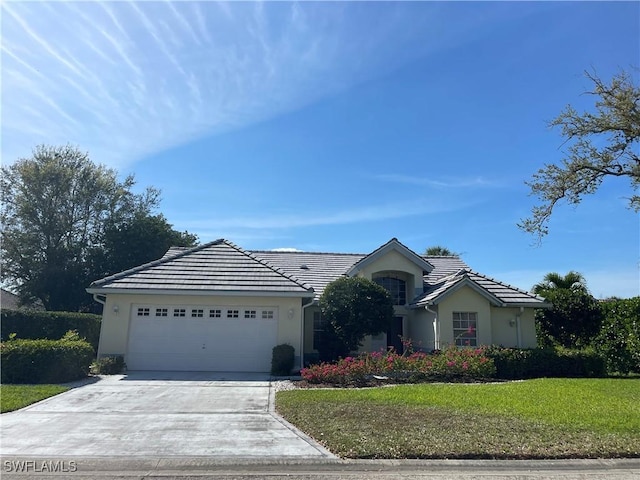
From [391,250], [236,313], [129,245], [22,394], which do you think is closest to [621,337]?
[391,250]

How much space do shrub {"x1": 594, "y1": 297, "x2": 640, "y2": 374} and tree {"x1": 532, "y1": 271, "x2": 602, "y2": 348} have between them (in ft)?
1.61

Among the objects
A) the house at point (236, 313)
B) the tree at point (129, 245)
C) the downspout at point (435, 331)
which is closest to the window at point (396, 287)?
the house at point (236, 313)

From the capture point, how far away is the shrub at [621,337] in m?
16.5

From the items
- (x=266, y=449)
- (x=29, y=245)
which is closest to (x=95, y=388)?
(x=266, y=449)

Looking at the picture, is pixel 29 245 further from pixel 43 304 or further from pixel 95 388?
pixel 95 388

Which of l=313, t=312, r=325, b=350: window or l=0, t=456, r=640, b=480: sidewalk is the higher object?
l=313, t=312, r=325, b=350: window

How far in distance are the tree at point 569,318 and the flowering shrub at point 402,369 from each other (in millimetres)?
6575

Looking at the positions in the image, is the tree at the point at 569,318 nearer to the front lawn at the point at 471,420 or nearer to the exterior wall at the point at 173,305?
the front lawn at the point at 471,420

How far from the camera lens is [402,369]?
47.3ft

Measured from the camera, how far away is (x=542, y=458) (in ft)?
20.6

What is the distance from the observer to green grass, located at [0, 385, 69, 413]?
9.29m

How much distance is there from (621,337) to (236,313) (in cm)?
1510

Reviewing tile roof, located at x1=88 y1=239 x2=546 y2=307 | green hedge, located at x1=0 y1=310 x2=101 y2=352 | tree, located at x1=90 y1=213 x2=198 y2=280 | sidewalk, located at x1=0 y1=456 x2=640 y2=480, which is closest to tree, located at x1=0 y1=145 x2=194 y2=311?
tree, located at x1=90 y1=213 x2=198 y2=280

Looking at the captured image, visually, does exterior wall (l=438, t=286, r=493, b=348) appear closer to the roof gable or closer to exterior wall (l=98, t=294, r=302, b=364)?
the roof gable
